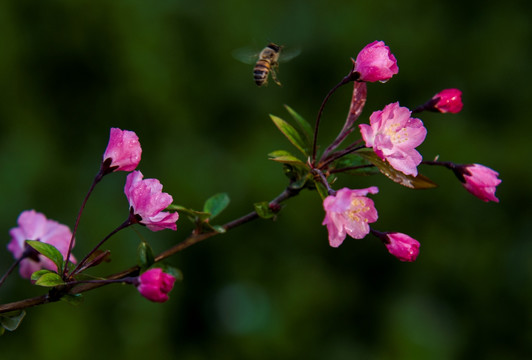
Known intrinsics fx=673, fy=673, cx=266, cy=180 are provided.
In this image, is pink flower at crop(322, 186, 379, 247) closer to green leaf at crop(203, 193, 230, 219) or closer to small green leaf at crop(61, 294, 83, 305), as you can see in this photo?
green leaf at crop(203, 193, 230, 219)

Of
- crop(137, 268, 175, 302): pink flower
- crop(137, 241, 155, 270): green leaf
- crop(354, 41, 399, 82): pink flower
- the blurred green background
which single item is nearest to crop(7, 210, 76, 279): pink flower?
crop(137, 241, 155, 270): green leaf

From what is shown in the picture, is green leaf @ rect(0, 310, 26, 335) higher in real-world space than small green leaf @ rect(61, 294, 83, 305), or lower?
lower

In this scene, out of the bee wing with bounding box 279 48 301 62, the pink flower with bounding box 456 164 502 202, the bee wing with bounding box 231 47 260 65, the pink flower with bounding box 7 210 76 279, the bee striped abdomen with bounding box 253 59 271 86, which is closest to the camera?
the pink flower with bounding box 456 164 502 202

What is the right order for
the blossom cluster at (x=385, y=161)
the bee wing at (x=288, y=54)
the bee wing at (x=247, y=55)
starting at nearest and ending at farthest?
the blossom cluster at (x=385, y=161) → the bee wing at (x=288, y=54) → the bee wing at (x=247, y=55)

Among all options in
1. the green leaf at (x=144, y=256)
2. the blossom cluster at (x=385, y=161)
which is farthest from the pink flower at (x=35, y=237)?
the blossom cluster at (x=385, y=161)

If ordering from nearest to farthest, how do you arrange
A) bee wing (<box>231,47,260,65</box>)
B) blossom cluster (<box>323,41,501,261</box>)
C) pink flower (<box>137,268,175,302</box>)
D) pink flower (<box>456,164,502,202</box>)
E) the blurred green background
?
pink flower (<box>137,268,175,302</box>), blossom cluster (<box>323,41,501,261</box>), pink flower (<box>456,164,502,202</box>), bee wing (<box>231,47,260,65</box>), the blurred green background

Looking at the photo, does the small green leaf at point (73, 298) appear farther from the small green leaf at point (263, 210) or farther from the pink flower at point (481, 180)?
the pink flower at point (481, 180)

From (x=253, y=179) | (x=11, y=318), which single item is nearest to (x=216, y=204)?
(x=11, y=318)
